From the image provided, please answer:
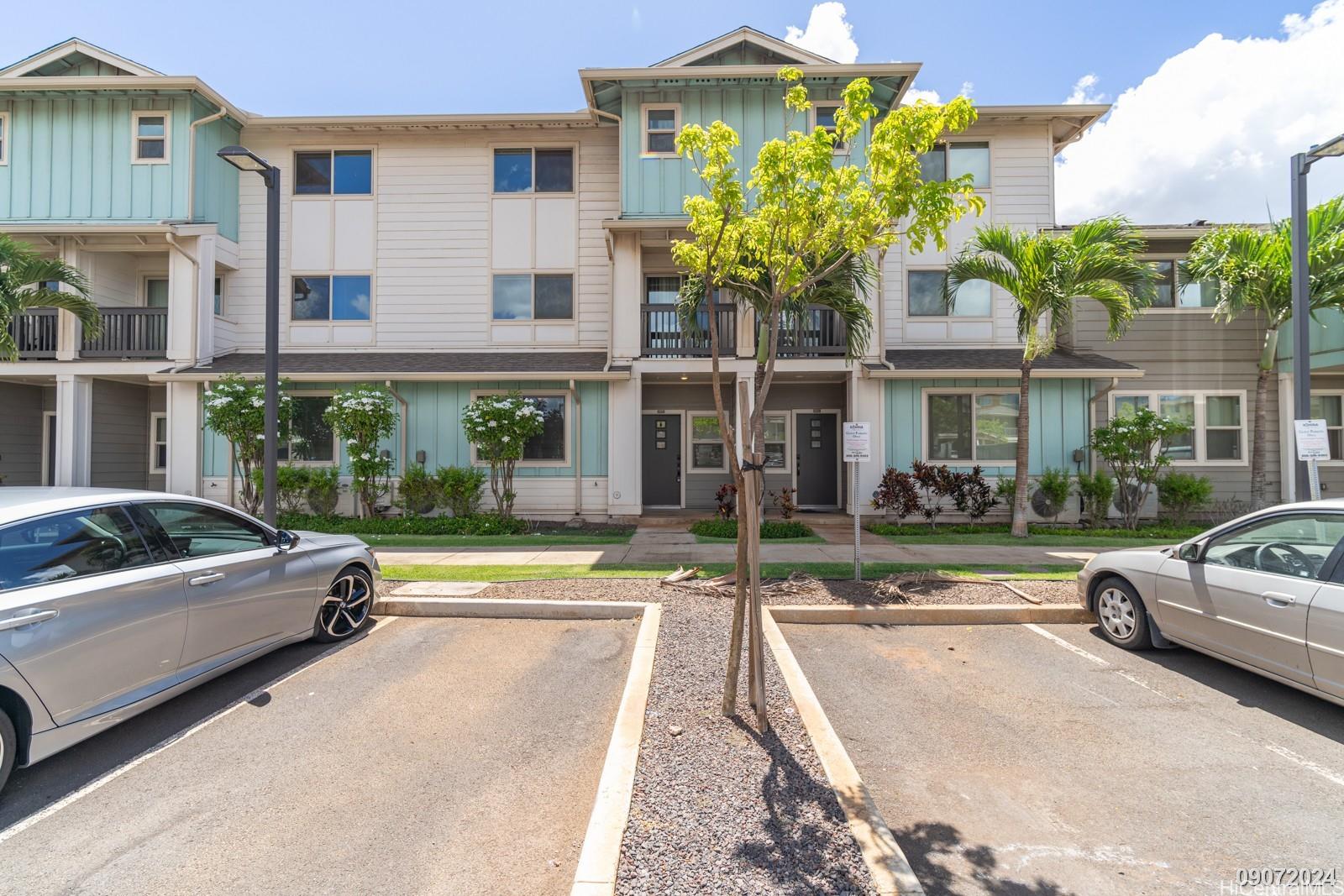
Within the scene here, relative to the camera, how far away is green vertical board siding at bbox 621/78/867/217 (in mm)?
12984

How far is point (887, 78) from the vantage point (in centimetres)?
1271

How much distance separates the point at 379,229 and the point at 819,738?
14.8m

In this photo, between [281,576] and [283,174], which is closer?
[281,576]

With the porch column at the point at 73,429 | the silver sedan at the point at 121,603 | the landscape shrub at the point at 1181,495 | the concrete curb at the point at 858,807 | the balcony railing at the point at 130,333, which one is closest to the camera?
the concrete curb at the point at 858,807

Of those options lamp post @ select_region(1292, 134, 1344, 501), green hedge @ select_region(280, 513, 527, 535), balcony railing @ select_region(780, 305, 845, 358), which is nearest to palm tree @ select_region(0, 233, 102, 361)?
green hedge @ select_region(280, 513, 527, 535)

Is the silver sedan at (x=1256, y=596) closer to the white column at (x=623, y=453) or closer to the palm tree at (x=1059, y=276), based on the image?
the palm tree at (x=1059, y=276)

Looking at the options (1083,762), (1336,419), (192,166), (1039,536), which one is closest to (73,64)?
(192,166)

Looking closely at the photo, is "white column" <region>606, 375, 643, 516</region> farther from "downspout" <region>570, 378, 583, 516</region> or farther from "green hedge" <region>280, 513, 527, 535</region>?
"green hedge" <region>280, 513, 527, 535</region>

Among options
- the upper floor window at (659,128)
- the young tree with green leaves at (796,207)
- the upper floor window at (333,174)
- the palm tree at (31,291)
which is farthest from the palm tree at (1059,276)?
the palm tree at (31,291)

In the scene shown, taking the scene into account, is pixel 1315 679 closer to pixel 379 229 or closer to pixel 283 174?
pixel 379 229

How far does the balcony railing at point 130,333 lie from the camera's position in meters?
13.1

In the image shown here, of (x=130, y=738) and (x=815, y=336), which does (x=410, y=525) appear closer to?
(x=130, y=738)

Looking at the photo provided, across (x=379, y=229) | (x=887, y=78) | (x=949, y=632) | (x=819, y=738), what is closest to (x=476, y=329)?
(x=379, y=229)

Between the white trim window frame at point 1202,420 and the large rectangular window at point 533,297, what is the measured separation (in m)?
12.5
